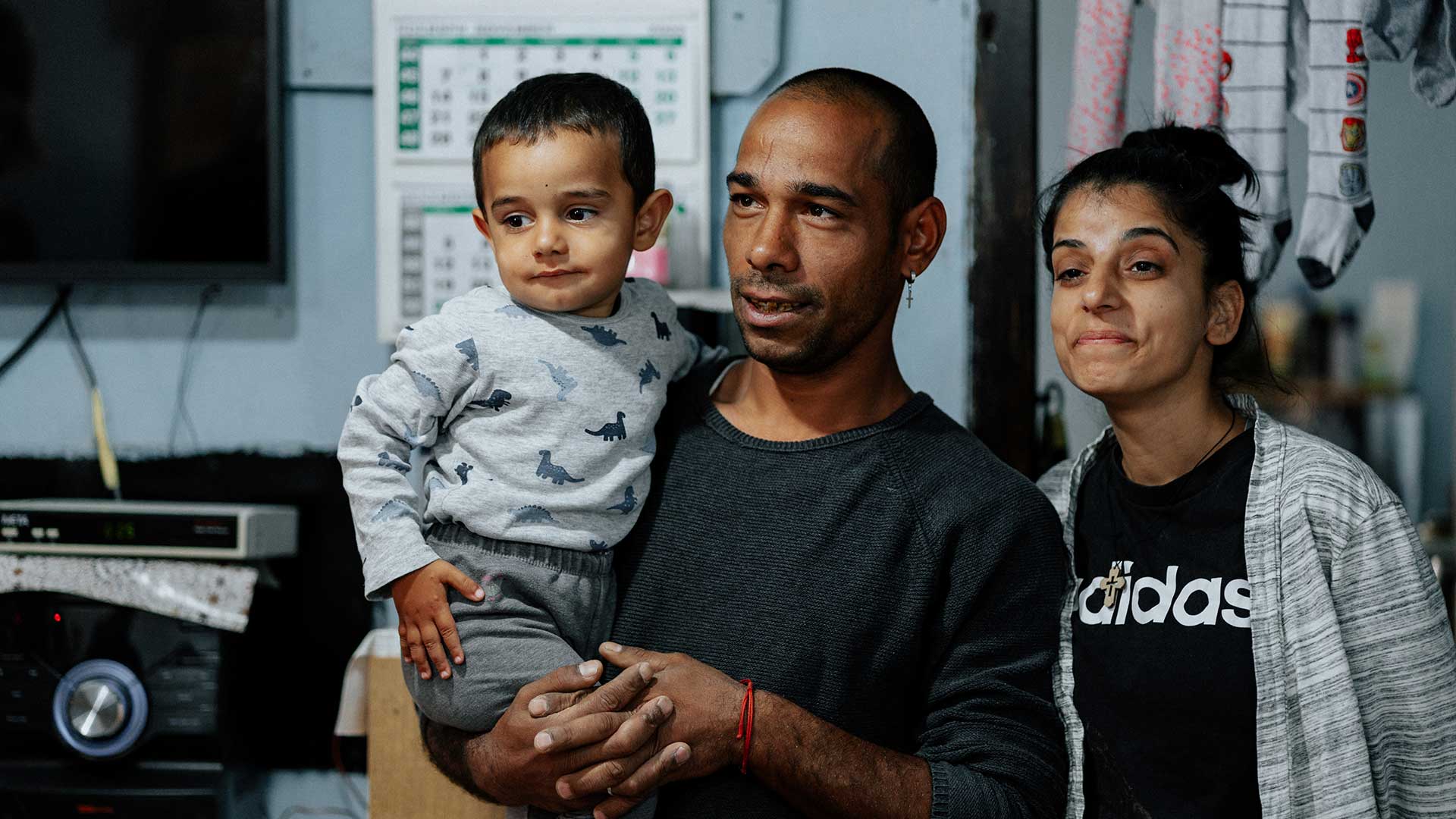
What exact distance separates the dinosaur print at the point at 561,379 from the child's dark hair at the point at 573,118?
0.22 meters

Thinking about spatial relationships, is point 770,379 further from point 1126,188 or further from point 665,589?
point 1126,188

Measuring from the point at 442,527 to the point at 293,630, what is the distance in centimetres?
114

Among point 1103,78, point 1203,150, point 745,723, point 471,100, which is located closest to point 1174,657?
point 745,723

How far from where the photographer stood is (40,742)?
1.89 m

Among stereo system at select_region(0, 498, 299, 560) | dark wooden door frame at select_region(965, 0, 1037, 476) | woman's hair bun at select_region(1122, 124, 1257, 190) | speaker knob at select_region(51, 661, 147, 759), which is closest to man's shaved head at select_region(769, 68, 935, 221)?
woman's hair bun at select_region(1122, 124, 1257, 190)

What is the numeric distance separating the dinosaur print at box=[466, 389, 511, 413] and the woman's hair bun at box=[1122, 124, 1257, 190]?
31.4 inches

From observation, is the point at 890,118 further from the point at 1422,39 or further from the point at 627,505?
the point at 1422,39

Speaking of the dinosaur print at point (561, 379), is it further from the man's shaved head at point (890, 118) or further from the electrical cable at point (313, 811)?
the electrical cable at point (313, 811)

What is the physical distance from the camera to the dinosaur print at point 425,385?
3.98ft

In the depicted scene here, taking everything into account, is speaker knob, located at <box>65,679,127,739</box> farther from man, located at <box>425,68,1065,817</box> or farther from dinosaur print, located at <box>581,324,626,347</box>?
dinosaur print, located at <box>581,324,626,347</box>

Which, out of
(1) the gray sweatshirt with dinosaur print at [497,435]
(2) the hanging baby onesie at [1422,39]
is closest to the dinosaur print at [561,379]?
(1) the gray sweatshirt with dinosaur print at [497,435]

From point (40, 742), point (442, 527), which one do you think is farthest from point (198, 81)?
point (442, 527)

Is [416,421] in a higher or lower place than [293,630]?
higher

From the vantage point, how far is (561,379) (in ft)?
4.13
